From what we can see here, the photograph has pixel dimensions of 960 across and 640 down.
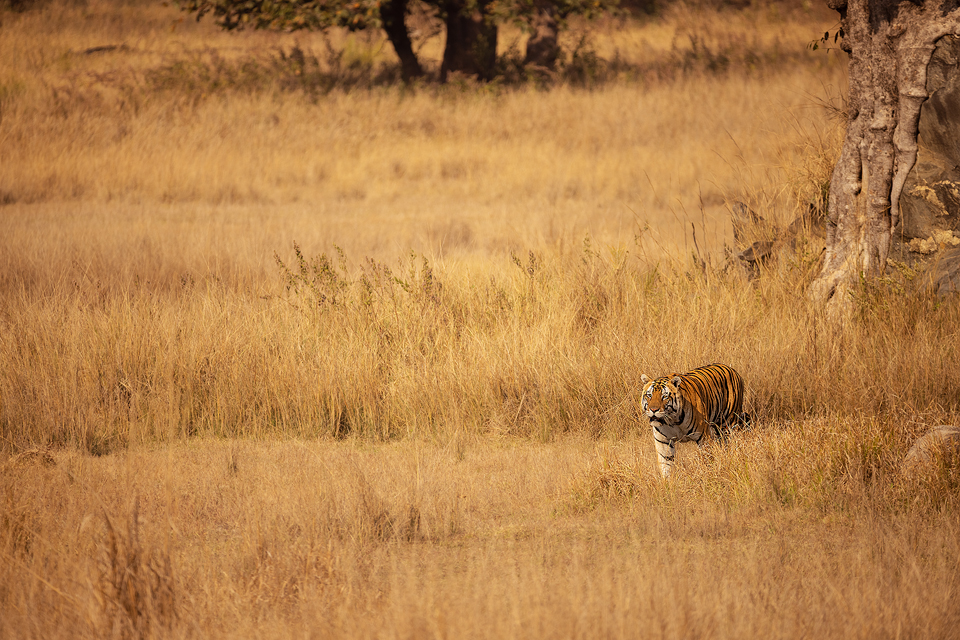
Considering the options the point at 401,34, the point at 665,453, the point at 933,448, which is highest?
the point at 401,34

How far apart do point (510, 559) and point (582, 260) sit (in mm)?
4316

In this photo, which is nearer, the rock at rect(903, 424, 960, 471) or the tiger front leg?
the rock at rect(903, 424, 960, 471)

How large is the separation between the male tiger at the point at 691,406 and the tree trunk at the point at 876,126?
7.08 feet

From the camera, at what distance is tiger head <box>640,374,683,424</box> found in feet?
12.7

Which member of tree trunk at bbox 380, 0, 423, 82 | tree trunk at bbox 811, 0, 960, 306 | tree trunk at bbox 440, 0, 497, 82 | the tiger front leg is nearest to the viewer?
the tiger front leg

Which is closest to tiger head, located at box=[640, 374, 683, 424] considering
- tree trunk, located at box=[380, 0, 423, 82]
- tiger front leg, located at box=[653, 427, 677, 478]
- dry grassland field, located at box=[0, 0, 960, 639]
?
tiger front leg, located at box=[653, 427, 677, 478]

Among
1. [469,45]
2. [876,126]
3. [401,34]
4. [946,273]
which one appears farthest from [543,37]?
[946,273]

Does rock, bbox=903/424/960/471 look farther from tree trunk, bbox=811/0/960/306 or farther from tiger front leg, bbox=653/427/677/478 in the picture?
tree trunk, bbox=811/0/960/306

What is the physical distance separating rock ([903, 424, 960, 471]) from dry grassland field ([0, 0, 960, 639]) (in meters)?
0.05

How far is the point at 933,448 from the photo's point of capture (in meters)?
3.92

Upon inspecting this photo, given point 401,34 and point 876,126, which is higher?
point 401,34

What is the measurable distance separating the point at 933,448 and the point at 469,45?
17195 mm

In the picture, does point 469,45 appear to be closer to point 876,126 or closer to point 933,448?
point 876,126

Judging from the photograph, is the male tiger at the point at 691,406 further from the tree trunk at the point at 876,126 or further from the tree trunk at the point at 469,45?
the tree trunk at the point at 469,45
